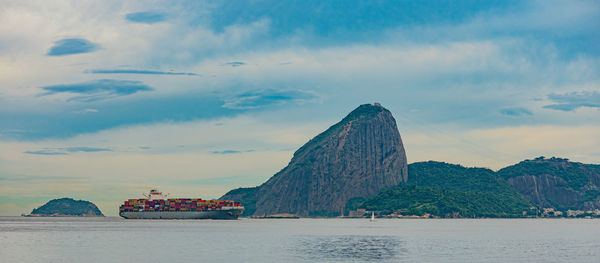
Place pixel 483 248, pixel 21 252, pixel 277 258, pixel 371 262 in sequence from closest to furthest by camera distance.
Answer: pixel 371 262, pixel 277 258, pixel 21 252, pixel 483 248

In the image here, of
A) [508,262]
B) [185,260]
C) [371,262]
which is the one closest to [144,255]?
[185,260]

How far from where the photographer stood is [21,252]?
10562cm

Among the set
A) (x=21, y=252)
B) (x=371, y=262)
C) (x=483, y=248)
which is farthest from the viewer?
(x=483, y=248)

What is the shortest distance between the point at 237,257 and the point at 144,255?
565 inches

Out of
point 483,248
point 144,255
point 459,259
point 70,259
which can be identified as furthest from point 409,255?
point 70,259

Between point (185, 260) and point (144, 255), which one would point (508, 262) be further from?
point (144, 255)

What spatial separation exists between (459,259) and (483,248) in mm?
26487

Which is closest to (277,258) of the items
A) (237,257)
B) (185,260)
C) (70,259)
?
(237,257)

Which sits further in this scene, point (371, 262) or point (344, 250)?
point (344, 250)

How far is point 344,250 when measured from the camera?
110 metres

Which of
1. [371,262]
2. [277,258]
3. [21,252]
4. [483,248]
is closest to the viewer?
[371,262]

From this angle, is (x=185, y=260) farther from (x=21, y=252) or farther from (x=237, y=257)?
(x=21, y=252)

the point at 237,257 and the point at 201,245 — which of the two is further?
the point at 201,245

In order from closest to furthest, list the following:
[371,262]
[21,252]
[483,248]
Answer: [371,262] < [21,252] < [483,248]
